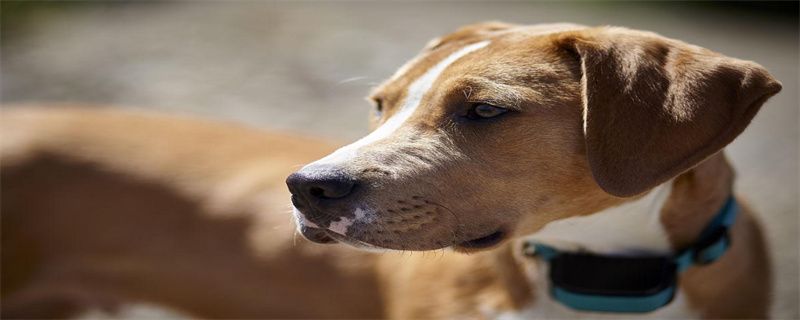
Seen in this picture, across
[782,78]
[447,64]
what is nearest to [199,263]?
[447,64]

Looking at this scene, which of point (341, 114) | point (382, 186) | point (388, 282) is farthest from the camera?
point (341, 114)

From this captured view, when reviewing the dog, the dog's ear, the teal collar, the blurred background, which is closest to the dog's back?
the dog

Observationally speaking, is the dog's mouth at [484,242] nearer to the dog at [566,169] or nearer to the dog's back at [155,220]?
the dog at [566,169]

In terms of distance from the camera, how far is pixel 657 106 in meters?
2.79

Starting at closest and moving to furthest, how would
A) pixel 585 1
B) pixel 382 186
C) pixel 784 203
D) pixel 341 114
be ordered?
pixel 382 186 → pixel 784 203 → pixel 341 114 → pixel 585 1

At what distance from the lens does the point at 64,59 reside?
348 inches

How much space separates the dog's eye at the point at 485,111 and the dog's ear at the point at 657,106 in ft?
0.84

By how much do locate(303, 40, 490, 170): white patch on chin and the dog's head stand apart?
0.01 m

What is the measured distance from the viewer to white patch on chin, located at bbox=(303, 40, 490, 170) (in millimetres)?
2860

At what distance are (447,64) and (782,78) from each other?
20.5 ft

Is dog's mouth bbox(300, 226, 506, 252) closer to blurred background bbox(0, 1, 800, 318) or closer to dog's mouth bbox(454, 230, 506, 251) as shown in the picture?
dog's mouth bbox(454, 230, 506, 251)

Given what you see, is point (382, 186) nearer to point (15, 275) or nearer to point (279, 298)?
point (279, 298)

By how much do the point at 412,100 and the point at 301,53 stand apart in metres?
6.06

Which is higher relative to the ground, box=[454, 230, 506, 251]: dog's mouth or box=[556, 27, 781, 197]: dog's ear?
box=[556, 27, 781, 197]: dog's ear
